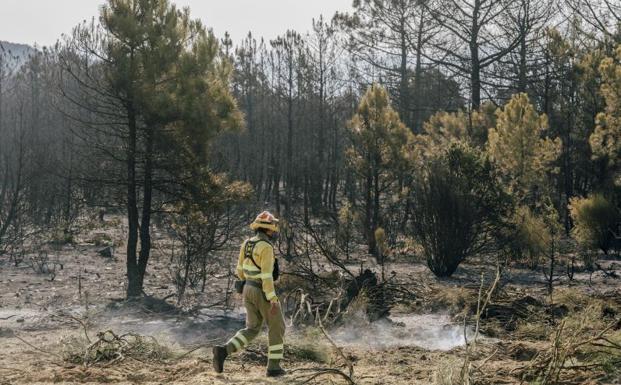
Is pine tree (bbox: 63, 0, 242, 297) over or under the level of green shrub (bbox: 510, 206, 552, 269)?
over

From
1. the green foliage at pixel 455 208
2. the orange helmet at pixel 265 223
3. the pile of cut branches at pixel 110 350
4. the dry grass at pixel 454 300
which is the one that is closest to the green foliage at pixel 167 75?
the green foliage at pixel 455 208

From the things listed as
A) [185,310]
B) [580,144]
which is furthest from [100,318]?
[580,144]

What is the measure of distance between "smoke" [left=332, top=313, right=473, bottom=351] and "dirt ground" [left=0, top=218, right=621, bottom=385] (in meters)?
0.02

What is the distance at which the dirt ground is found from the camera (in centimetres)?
823

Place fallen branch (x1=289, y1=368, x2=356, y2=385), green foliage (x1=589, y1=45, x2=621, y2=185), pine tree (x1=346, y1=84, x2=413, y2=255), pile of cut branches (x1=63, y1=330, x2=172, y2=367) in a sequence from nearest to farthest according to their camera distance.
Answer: fallen branch (x1=289, y1=368, x2=356, y2=385) → pile of cut branches (x1=63, y1=330, x2=172, y2=367) → green foliage (x1=589, y1=45, x2=621, y2=185) → pine tree (x1=346, y1=84, x2=413, y2=255)

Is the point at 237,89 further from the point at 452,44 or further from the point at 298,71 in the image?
the point at 452,44

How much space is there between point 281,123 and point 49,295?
3730 centimetres

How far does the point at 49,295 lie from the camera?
54.6 ft

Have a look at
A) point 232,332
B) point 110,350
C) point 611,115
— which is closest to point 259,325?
point 110,350

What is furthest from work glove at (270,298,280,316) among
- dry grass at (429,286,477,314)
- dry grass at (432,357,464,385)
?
dry grass at (429,286,477,314)

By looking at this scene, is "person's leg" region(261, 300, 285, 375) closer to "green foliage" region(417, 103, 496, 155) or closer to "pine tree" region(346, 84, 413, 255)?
"pine tree" region(346, 84, 413, 255)

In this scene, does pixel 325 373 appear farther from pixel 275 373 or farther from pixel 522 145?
pixel 522 145

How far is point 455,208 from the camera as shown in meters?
19.5

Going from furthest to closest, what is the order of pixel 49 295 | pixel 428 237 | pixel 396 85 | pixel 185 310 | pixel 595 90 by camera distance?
pixel 396 85
pixel 595 90
pixel 428 237
pixel 49 295
pixel 185 310
